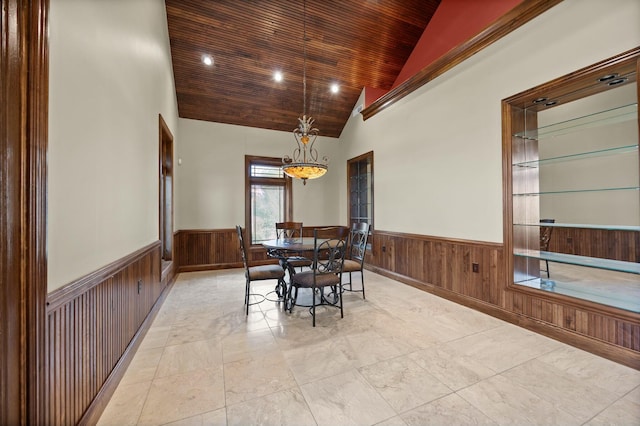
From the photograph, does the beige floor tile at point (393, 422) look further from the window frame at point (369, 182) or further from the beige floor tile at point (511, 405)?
the window frame at point (369, 182)

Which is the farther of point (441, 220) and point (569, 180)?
point (569, 180)

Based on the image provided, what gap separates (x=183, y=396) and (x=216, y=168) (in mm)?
4385

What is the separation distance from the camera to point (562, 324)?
7.70ft

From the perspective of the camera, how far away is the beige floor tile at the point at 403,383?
1.62 m

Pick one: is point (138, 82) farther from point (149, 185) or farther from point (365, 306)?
point (365, 306)

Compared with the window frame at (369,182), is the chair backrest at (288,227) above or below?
below

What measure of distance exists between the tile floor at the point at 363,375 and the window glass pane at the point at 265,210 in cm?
292

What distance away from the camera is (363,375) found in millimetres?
1865

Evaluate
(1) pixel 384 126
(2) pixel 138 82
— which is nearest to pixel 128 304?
(2) pixel 138 82

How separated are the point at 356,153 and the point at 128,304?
185 inches

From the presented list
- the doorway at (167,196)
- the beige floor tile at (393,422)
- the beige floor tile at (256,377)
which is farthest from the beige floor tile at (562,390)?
the doorway at (167,196)

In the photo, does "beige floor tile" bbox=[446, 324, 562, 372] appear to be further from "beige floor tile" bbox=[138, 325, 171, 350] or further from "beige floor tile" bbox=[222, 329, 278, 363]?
"beige floor tile" bbox=[138, 325, 171, 350]

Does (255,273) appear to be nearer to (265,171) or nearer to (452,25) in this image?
(265,171)

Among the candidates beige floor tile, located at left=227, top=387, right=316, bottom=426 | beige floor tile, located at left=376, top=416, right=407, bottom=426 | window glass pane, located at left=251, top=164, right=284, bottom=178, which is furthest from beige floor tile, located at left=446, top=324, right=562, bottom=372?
window glass pane, located at left=251, top=164, right=284, bottom=178
